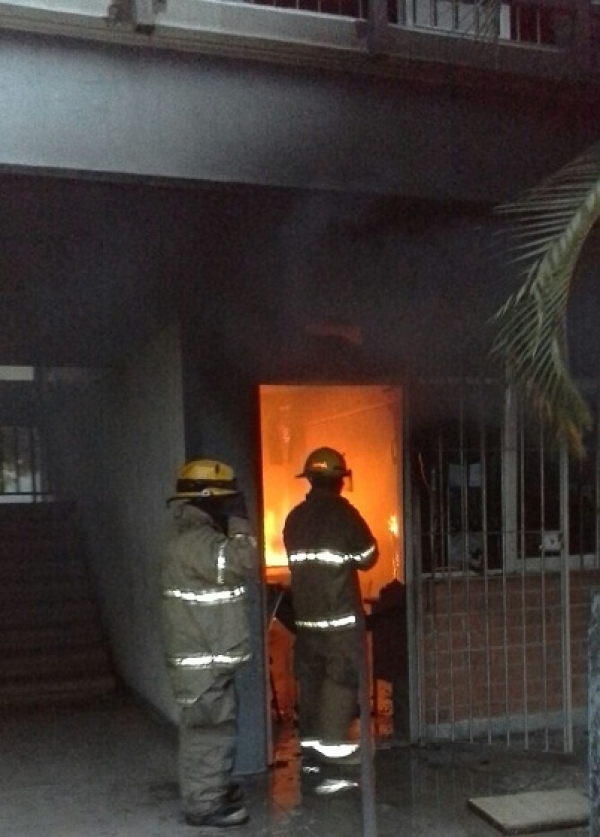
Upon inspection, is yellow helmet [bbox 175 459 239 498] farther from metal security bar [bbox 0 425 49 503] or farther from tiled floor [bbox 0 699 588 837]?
metal security bar [bbox 0 425 49 503]

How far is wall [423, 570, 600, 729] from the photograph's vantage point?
719cm

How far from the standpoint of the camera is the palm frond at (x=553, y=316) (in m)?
4.51

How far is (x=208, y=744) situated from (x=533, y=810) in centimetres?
179

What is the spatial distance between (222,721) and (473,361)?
9.70 ft

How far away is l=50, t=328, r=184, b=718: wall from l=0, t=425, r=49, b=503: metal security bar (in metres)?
2.16

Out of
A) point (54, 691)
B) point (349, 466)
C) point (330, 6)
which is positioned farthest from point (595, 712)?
point (54, 691)

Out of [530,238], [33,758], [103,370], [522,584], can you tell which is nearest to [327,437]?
[103,370]

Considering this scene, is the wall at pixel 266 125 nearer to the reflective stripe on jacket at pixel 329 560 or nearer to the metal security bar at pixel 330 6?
the metal security bar at pixel 330 6

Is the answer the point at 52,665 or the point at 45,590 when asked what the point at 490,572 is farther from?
the point at 45,590

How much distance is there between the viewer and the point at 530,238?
526cm

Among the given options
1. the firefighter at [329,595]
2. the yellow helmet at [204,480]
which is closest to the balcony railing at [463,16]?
the yellow helmet at [204,480]

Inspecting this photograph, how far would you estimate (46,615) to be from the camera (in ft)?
34.4


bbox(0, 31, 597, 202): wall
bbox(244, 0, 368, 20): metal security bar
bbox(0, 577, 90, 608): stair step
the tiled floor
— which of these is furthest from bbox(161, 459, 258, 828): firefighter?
bbox(0, 577, 90, 608): stair step

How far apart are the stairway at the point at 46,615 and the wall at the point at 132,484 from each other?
0.24 metres
